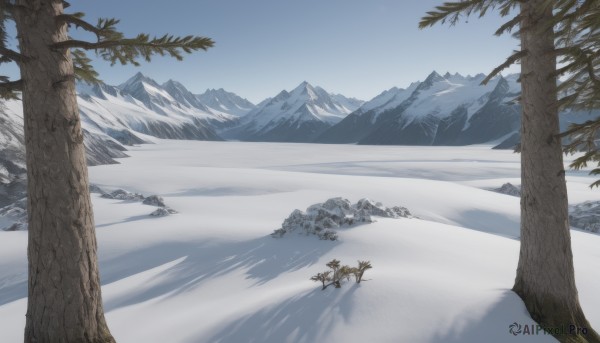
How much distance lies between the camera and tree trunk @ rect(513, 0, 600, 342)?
4781mm

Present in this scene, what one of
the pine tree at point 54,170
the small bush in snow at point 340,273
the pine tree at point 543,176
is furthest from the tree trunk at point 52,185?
the pine tree at point 543,176

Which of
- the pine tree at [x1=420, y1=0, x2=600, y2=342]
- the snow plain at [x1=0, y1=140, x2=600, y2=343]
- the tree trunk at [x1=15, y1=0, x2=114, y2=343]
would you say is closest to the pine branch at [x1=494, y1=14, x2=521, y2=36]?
the pine tree at [x1=420, y1=0, x2=600, y2=342]

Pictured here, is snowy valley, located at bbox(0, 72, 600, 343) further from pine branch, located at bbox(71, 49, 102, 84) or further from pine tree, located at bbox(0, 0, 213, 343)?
pine branch, located at bbox(71, 49, 102, 84)

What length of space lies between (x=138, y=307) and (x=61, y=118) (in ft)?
13.3

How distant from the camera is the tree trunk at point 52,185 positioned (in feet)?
11.0

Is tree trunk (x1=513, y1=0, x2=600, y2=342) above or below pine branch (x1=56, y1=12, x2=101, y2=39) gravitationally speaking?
below

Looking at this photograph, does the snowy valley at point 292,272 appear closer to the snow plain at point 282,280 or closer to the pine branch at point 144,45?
the snow plain at point 282,280

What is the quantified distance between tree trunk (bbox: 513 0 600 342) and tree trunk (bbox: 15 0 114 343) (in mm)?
5704

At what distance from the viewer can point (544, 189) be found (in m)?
4.84

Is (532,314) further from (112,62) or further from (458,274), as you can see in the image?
(112,62)

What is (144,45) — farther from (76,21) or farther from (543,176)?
(543,176)

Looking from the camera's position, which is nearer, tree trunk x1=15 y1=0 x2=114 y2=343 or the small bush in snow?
tree trunk x1=15 y1=0 x2=114 y2=343

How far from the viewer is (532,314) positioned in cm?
493

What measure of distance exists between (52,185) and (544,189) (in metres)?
6.00
